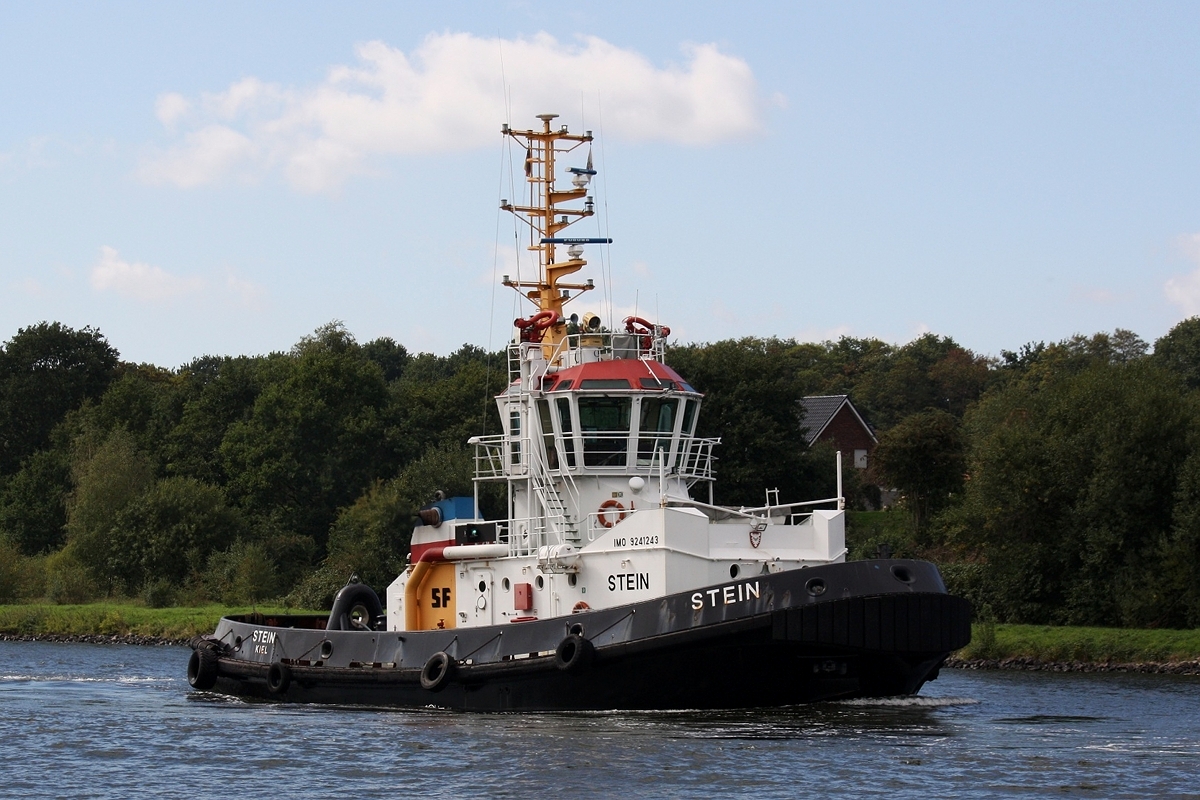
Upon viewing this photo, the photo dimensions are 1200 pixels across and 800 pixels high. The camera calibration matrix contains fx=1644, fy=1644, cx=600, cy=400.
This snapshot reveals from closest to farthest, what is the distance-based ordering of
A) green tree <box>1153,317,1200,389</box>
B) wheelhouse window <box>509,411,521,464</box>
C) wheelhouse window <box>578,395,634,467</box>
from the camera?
wheelhouse window <box>578,395,634,467</box> → wheelhouse window <box>509,411,521,464</box> → green tree <box>1153,317,1200,389</box>

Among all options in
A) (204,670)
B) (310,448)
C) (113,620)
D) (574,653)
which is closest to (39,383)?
(310,448)

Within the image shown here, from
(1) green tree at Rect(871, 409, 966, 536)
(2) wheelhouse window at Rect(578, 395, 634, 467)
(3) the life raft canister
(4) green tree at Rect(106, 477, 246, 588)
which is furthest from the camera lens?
(4) green tree at Rect(106, 477, 246, 588)

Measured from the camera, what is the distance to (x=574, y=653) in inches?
739

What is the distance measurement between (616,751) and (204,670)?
9.65 metres

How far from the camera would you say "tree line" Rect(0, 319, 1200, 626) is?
31.9m

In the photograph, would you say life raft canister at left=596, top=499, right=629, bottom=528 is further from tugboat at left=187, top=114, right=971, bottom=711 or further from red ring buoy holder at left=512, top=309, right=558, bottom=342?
red ring buoy holder at left=512, top=309, right=558, bottom=342

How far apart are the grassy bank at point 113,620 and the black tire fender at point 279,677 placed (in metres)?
17.4

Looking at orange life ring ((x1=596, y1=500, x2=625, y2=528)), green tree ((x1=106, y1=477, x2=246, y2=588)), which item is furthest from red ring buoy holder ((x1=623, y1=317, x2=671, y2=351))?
green tree ((x1=106, y1=477, x2=246, y2=588))

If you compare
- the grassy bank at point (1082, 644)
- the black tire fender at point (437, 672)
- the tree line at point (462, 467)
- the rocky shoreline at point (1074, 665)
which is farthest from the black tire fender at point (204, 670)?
the rocky shoreline at point (1074, 665)

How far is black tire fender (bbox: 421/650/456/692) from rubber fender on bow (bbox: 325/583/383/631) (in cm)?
286

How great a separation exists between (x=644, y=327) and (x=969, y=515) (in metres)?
13.6

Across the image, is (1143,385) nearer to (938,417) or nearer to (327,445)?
(938,417)

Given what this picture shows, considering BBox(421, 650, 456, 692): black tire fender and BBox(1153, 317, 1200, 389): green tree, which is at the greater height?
BBox(1153, 317, 1200, 389): green tree

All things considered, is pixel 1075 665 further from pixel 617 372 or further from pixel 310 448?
pixel 310 448
